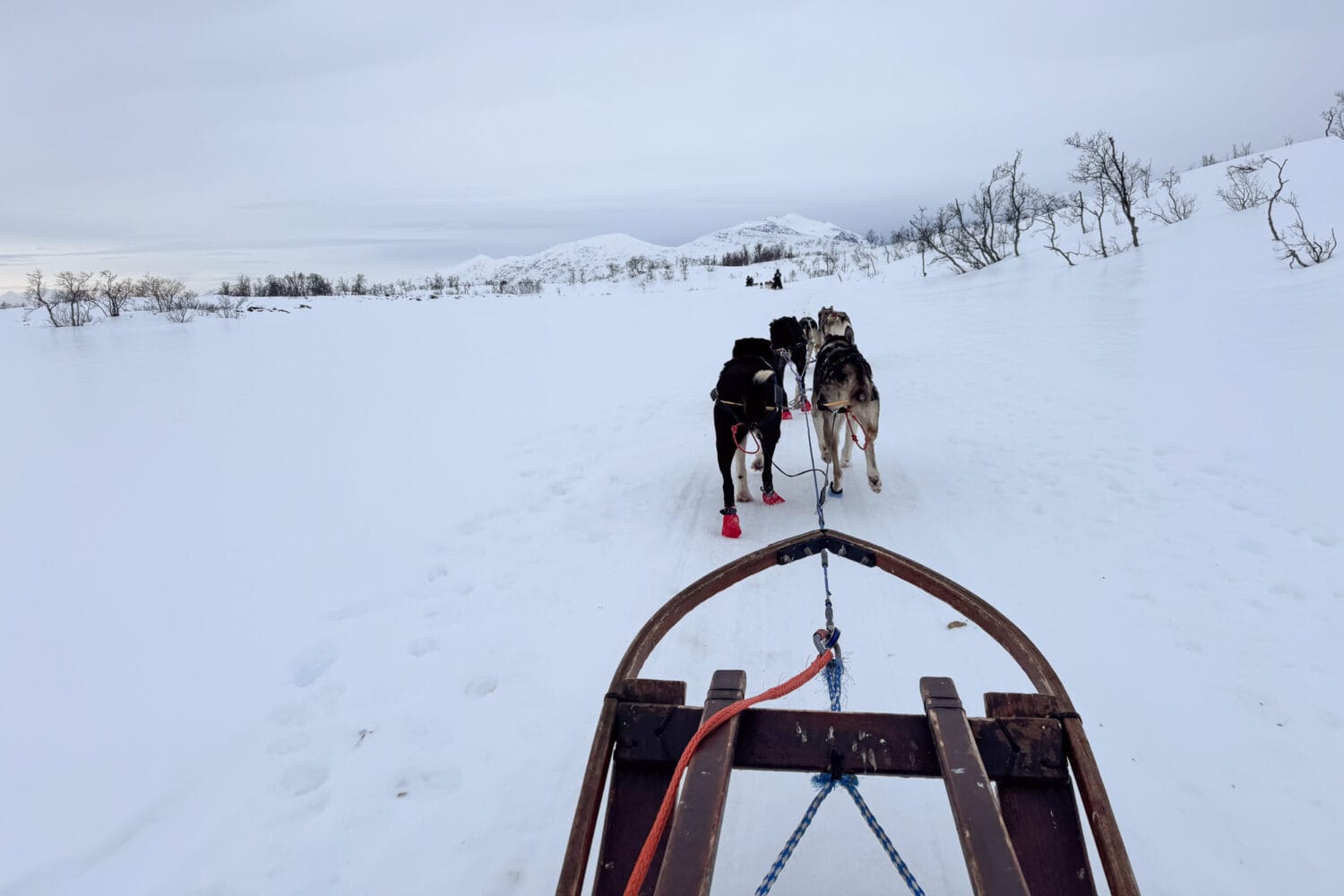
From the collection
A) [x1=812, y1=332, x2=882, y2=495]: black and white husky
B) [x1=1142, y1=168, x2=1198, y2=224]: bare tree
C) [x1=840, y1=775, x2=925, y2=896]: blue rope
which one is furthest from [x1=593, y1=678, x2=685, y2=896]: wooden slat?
[x1=1142, y1=168, x2=1198, y2=224]: bare tree

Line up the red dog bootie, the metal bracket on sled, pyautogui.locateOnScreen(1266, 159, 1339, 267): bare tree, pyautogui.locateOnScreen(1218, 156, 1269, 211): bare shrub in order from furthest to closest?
pyautogui.locateOnScreen(1218, 156, 1269, 211): bare shrub
pyautogui.locateOnScreen(1266, 159, 1339, 267): bare tree
the red dog bootie
the metal bracket on sled

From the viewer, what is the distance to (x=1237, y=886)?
2113mm

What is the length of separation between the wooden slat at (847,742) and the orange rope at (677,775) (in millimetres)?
80

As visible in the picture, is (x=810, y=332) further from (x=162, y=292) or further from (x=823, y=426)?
(x=162, y=292)

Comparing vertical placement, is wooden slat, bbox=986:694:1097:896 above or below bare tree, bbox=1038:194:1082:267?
below

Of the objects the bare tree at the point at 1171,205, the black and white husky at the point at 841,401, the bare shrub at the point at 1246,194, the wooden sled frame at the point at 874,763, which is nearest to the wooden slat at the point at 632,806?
the wooden sled frame at the point at 874,763

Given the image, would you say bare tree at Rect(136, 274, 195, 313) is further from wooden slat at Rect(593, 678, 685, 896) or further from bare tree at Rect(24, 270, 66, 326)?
wooden slat at Rect(593, 678, 685, 896)

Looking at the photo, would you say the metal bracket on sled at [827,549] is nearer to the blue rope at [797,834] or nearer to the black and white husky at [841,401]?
the blue rope at [797,834]

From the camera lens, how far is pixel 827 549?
2641 millimetres

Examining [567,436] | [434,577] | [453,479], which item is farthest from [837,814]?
[567,436]

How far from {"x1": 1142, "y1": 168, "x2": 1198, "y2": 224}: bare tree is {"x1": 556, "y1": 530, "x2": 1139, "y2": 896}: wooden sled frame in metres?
26.0

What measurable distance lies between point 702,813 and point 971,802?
0.59 metres

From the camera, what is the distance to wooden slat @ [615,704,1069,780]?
5.71ft

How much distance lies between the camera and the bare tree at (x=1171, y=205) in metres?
22.2
